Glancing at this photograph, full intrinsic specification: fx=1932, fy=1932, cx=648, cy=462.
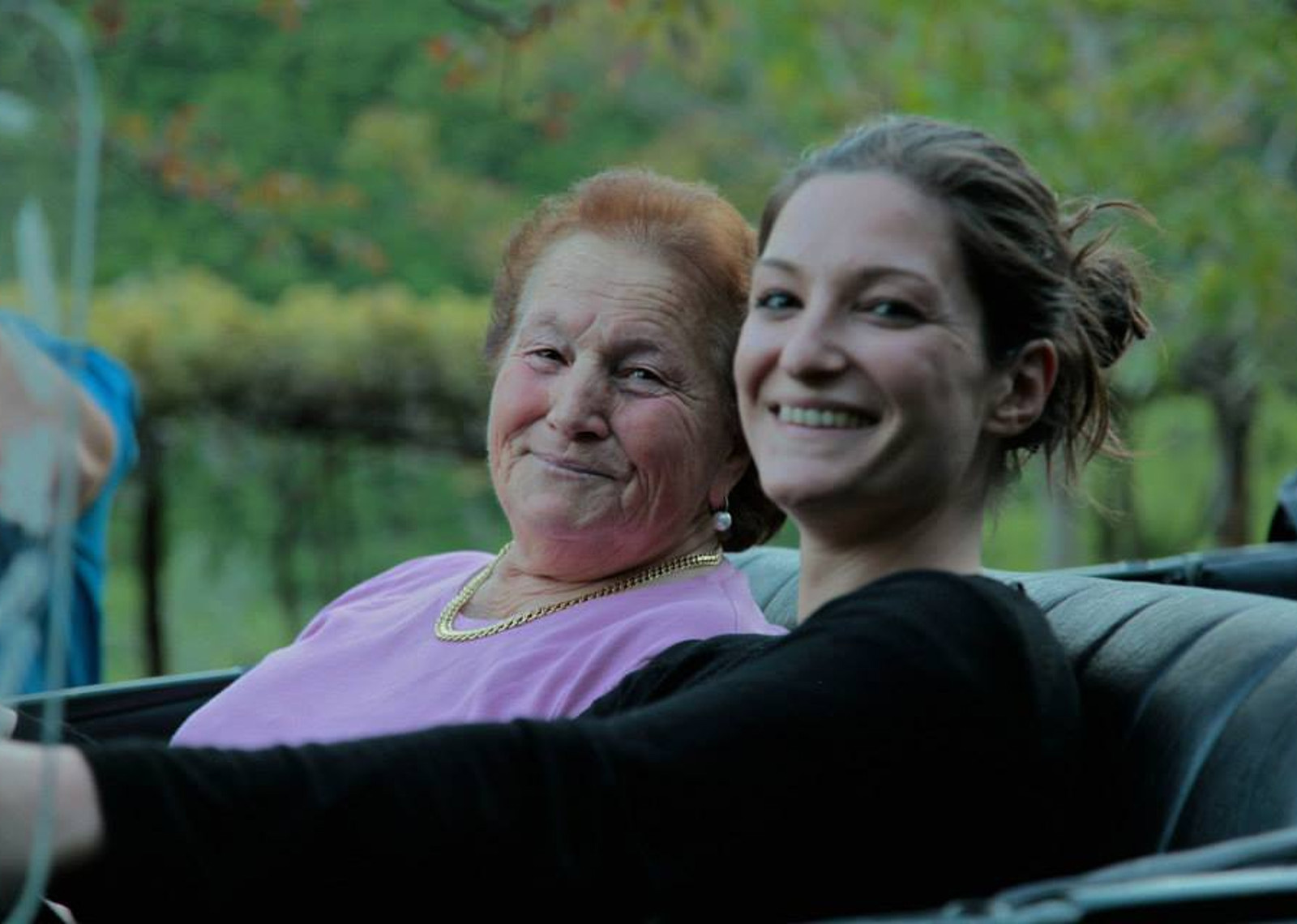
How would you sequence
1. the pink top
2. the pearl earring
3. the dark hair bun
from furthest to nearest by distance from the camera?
the pearl earring
the pink top
the dark hair bun

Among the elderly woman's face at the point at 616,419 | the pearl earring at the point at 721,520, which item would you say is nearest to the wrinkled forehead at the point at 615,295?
the elderly woman's face at the point at 616,419

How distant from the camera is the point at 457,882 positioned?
4.59ft

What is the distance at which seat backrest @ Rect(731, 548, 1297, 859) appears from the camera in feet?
5.66

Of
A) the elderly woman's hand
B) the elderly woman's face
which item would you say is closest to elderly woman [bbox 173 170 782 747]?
the elderly woman's face

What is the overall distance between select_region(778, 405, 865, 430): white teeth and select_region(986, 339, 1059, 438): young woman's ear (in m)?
0.15

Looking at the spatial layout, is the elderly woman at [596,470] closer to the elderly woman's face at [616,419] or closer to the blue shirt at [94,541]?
the elderly woman's face at [616,419]

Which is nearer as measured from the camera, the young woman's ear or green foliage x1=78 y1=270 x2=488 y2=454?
the young woman's ear

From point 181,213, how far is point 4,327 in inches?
377

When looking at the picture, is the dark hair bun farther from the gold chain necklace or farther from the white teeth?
the gold chain necklace

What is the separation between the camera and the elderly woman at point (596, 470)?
216 centimetres

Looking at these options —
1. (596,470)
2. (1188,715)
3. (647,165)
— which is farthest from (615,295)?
(647,165)

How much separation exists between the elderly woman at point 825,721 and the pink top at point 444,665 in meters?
0.16

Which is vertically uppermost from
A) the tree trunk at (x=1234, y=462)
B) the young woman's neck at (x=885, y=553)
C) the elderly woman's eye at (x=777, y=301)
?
the elderly woman's eye at (x=777, y=301)

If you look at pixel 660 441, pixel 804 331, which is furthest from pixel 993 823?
pixel 660 441
